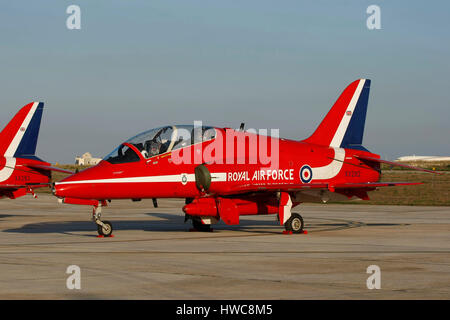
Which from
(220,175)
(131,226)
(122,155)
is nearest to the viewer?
(122,155)

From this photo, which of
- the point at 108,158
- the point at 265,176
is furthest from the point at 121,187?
the point at 265,176

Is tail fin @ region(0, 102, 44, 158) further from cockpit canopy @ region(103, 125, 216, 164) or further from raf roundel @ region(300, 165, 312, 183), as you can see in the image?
raf roundel @ region(300, 165, 312, 183)

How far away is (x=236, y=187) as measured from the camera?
1981 centimetres

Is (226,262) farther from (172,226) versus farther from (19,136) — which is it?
(19,136)

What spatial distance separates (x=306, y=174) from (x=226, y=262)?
8664 millimetres

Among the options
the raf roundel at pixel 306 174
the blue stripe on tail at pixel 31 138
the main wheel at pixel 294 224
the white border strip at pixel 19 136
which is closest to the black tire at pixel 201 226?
the main wheel at pixel 294 224

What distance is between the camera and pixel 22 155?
25.8 m

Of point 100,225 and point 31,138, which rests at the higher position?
point 31,138

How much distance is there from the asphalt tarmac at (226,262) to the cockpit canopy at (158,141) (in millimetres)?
2348

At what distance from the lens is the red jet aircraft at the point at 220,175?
60.1ft

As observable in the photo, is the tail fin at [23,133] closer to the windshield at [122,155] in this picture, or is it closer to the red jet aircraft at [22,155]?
the red jet aircraft at [22,155]

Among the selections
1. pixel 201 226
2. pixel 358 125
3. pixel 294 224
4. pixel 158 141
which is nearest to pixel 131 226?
pixel 201 226
